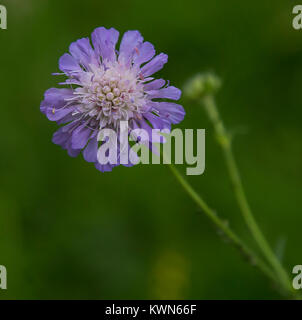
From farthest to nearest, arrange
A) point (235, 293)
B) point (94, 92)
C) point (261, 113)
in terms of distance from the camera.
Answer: point (261, 113) → point (235, 293) → point (94, 92)

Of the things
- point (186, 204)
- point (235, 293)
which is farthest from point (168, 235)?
point (235, 293)

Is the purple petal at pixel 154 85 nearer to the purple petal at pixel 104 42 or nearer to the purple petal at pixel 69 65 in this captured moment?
the purple petal at pixel 104 42

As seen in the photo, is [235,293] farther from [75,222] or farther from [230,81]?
[230,81]

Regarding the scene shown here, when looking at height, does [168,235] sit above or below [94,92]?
below

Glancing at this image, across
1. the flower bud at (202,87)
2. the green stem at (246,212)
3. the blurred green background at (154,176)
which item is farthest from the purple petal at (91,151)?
the blurred green background at (154,176)

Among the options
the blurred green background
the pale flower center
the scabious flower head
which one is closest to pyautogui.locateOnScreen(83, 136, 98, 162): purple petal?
the scabious flower head

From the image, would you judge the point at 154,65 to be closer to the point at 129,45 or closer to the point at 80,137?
the point at 129,45

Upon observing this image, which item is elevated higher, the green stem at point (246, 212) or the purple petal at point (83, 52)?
the purple petal at point (83, 52)

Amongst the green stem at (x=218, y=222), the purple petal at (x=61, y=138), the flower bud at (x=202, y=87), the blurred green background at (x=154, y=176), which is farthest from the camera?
the blurred green background at (x=154, y=176)
